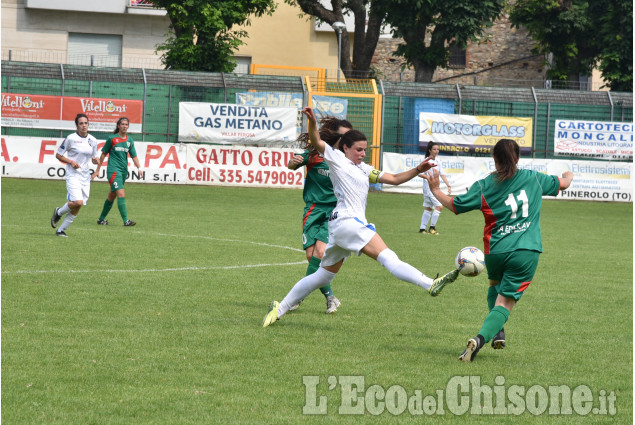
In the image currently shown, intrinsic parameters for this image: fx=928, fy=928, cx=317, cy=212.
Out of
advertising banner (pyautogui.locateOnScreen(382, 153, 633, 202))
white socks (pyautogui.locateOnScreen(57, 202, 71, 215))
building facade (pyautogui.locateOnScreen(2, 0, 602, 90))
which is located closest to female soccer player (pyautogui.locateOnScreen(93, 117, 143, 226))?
white socks (pyautogui.locateOnScreen(57, 202, 71, 215))

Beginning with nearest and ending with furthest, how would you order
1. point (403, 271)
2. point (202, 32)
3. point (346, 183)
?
point (403, 271), point (346, 183), point (202, 32)

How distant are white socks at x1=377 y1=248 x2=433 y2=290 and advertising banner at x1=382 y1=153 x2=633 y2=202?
23.0 meters

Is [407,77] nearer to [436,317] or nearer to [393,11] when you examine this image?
[393,11]

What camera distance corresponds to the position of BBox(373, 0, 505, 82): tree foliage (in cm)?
3712

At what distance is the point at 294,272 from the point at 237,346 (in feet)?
16.0

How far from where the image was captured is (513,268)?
672cm

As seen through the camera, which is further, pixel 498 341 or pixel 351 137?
pixel 351 137

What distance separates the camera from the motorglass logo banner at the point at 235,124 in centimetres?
3025

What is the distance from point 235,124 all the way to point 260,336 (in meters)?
23.3

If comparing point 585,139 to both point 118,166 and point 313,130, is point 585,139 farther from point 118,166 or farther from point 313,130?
point 313,130

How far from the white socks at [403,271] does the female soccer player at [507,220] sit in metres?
0.57

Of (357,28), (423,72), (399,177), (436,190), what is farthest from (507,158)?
(357,28)

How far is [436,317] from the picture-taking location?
28.5ft

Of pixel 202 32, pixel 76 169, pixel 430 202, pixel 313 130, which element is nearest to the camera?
pixel 313 130
